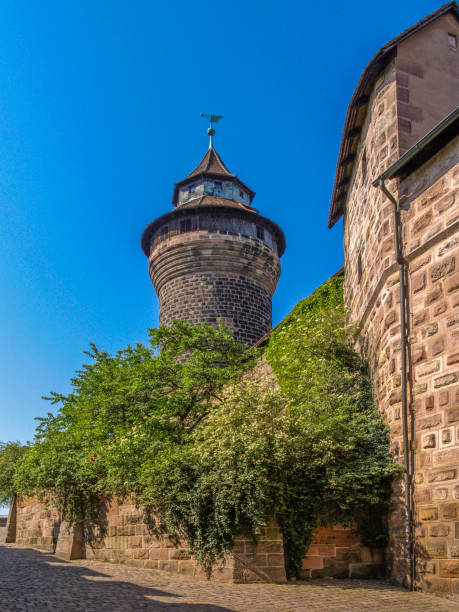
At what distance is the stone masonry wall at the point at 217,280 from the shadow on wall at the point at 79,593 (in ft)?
48.9

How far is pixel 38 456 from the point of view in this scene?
48.1 ft

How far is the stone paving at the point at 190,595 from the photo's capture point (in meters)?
6.06

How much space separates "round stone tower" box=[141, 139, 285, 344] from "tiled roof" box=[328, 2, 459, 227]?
36.4 ft

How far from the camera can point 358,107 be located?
1070 cm

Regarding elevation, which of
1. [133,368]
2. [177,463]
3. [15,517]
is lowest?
[15,517]

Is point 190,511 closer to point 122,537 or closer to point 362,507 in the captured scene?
point 362,507

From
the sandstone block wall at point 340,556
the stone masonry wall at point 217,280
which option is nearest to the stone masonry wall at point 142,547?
the sandstone block wall at point 340,556

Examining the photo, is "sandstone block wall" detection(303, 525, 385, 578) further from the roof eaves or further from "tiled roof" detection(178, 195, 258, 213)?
"tiled roof" detection(178, 195, 258, 213)

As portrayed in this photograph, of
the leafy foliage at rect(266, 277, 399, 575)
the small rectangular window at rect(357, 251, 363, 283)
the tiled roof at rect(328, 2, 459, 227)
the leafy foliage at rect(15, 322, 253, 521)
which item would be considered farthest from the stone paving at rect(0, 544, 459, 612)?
the tiled roof at rect(328, 2, 459, 227)

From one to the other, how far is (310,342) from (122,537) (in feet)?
15.5

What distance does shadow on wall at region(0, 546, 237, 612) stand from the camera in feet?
19.7

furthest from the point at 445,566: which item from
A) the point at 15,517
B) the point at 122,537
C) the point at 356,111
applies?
the point at 15,517

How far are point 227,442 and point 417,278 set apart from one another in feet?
11.0

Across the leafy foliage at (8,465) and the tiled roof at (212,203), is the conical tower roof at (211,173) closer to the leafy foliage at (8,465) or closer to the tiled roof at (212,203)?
the tiled roof at (212,203)
